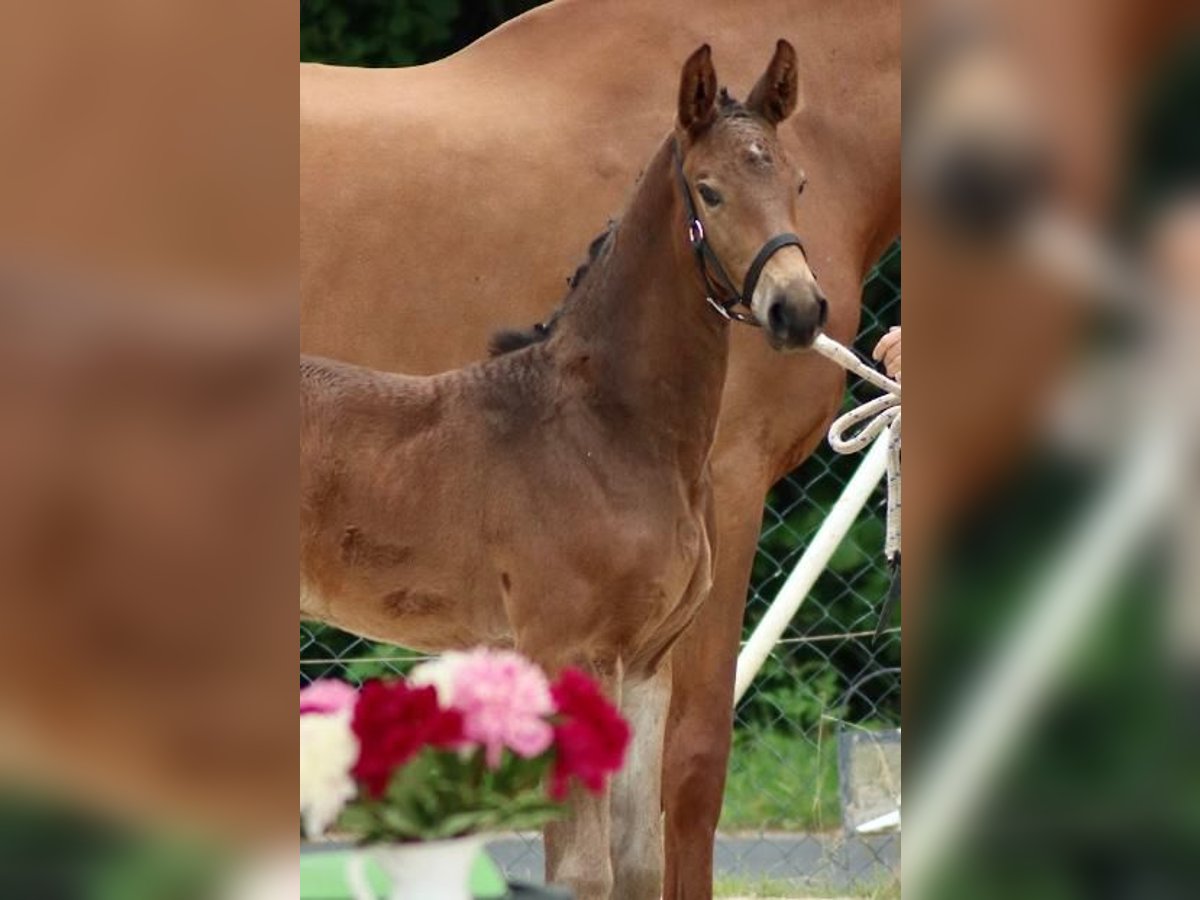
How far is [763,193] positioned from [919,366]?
1.87 meters

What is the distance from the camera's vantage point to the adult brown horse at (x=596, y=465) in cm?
264

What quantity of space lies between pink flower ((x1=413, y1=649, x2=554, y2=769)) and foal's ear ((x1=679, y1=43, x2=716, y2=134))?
4.40ft

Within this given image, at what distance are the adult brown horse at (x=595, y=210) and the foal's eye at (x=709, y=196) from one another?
551mm

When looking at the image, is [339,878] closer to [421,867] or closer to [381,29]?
[421,867]

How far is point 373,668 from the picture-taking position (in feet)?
16.8

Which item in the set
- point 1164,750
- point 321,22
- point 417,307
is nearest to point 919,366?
point 1164,750

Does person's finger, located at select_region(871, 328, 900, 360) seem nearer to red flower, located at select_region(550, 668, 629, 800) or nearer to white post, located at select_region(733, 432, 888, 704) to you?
white post, located at select_region(733, 432, 888, 704)

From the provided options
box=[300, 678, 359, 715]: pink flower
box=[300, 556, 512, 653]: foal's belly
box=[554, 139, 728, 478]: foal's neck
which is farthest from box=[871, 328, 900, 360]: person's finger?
box=[300, 678, 359, 715]: pink flower

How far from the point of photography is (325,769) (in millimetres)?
1398

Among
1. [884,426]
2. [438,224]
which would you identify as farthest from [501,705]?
[884,426]

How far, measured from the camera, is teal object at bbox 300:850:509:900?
137cm

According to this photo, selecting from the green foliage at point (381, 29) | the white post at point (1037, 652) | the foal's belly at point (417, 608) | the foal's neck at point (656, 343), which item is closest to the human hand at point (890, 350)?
the foal's neck at point (656, 343)

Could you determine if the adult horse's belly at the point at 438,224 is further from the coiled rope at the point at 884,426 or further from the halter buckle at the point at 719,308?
the halter buckle at the point at 719,308

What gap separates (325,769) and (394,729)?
2.8 inches
